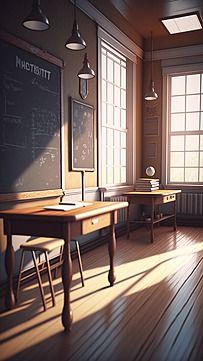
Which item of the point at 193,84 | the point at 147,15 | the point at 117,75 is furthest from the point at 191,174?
the point at 147,15

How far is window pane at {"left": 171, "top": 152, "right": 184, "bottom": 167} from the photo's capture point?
707 centimetres

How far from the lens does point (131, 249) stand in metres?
4.93

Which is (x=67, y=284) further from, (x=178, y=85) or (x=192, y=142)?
(x=178, y=85)

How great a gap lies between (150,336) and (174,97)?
5608 millimetres

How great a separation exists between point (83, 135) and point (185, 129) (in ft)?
9.99

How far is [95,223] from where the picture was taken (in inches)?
111

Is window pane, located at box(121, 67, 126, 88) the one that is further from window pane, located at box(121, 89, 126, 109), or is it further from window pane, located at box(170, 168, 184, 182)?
window pane, located at box(170, 168, 184, 182)

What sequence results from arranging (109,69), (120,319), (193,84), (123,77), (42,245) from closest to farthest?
(120,319), (42,245), (109,69), (123,77), (193,84)

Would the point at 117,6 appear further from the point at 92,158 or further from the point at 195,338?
the point at 195,338

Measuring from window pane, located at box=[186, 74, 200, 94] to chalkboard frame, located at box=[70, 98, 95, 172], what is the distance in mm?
2856

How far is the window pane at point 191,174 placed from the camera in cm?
696

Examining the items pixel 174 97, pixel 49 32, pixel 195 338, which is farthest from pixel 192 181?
pixel 195 338

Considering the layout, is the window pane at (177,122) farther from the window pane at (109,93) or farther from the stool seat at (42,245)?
the stool seat at (42,245)

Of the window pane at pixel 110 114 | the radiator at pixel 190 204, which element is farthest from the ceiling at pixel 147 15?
the radiator at pixel 190 204
